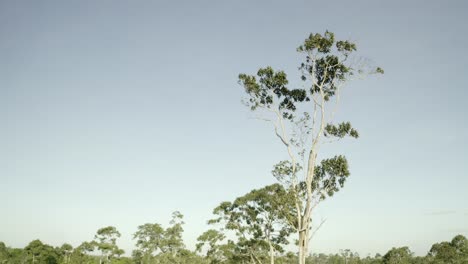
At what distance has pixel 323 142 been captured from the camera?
18.1 metres

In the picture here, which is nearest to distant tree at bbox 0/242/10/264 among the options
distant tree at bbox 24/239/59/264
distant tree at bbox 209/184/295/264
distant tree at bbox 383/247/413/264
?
distant tree at bbox 24/239/59/264

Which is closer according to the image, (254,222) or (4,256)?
(254,222)

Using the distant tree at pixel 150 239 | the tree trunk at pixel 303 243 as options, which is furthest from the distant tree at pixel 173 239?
the tree trunk at pixel 303 243

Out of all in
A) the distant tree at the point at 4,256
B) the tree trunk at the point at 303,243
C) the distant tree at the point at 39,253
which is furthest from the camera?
the distant tree at the point at 39,253

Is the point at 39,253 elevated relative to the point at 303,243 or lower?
lower

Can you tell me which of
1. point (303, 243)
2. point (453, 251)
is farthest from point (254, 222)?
point (453, 251)

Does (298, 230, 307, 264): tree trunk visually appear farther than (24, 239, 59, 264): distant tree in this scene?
No

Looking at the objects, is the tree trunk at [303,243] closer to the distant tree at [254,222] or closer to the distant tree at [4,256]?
the distant tree at [254,222]

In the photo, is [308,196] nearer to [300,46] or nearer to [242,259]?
[300,46]

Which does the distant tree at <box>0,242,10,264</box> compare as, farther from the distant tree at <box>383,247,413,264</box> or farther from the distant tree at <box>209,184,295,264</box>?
the distant tree at <box>383,247,413,264</box>

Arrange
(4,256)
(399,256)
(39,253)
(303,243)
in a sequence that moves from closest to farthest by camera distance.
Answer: (303,243) → (4,256) → (39,253) → (399,256)

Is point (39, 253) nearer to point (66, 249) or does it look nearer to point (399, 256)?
point (66, 249)

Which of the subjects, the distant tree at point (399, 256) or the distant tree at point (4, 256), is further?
the distant tree at point (399, 256)

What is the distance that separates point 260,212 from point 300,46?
21257 mm
